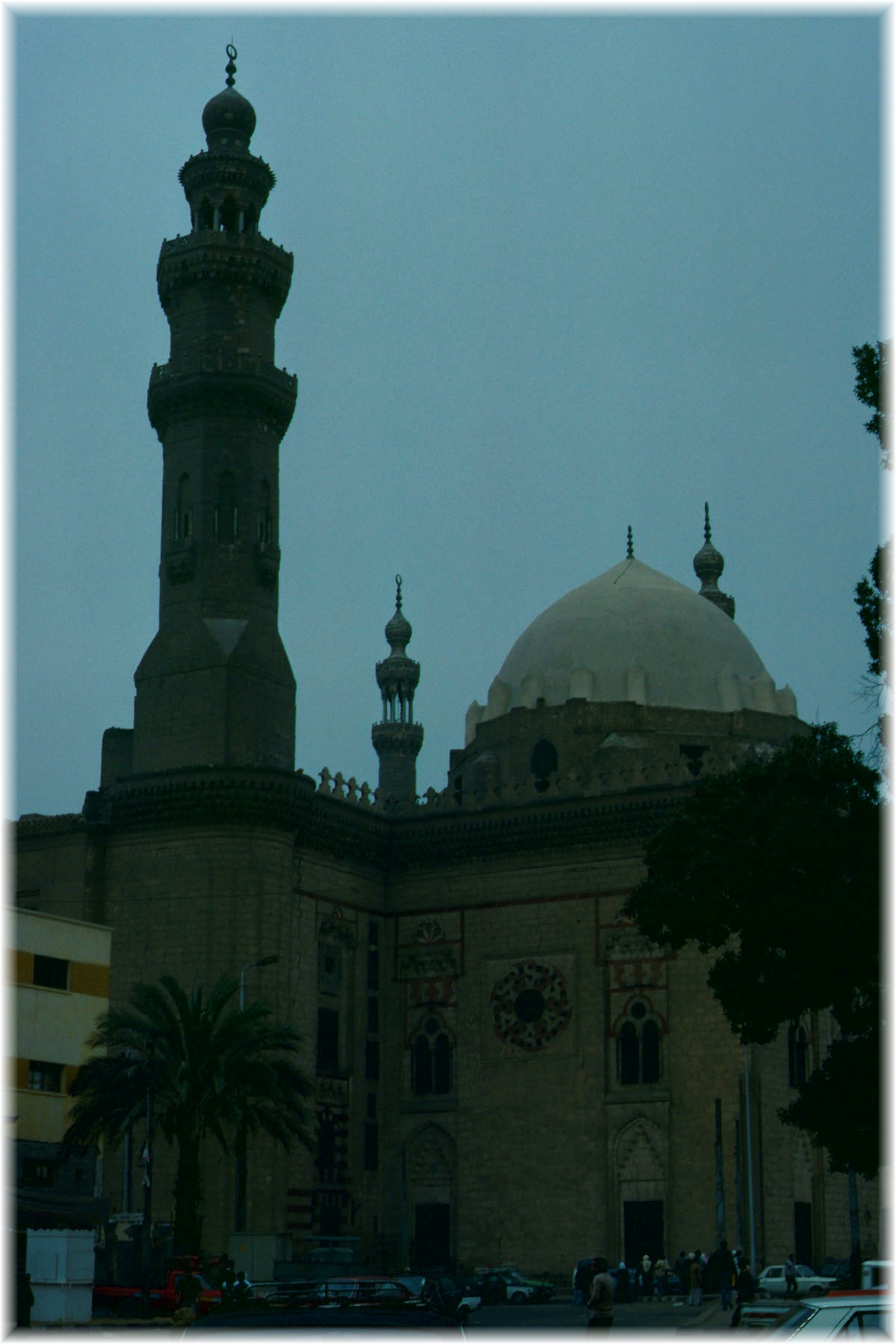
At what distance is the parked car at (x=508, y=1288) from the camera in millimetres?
37562

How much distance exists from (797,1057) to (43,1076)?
17.5 metres

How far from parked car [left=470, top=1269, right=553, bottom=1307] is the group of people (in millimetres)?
854

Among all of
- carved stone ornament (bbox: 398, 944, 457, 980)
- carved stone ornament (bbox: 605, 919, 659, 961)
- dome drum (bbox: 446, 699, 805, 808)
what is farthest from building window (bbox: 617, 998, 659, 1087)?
dome drum (bbox: 446, 699, 805, 808)

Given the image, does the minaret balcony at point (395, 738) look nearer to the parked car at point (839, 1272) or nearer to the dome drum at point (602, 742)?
the dome drum at point (602, 742)

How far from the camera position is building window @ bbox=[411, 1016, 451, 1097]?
44.5m

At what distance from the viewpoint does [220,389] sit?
43.4m

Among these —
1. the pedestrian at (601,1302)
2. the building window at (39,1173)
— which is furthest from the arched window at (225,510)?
the pedestrian at (601,1302)

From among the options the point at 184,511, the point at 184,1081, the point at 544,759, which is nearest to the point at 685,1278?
the point at 184,1081

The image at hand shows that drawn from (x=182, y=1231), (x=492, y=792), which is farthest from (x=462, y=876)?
(x=182, y=1231)

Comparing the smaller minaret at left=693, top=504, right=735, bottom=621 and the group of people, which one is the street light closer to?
the group of people

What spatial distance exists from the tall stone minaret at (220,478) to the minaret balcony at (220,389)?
35 millimetres

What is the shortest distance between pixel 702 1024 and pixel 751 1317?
18806 millimetres

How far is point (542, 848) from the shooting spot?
44.0 metres

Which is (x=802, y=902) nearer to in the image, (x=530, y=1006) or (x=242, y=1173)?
(x=242, y=1173)
